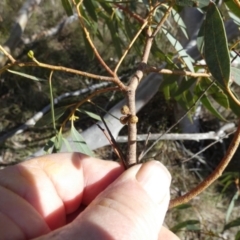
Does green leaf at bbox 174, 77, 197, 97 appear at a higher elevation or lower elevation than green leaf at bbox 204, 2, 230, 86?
lower

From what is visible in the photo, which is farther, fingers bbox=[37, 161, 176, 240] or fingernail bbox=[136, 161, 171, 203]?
fingernail bbox=[136, 161, 171, 203]

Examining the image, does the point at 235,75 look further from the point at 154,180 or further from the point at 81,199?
the point at 81,199

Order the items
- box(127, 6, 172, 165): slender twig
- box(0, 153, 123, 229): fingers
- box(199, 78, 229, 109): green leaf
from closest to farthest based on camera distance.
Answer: box(127, 6, 172, 165): slender twig < box(0, 153, 123, 229): fingers < box(199, 78, 229, 109): green leaf

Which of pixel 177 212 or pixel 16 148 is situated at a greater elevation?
pixel 16 148

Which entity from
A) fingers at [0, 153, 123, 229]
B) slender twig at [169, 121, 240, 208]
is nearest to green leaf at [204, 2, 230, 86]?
slender twig at [169, 121, 240, 208]

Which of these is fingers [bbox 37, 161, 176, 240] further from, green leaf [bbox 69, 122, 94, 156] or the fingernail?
green leaf [bbox 69, 122, 94, 156]

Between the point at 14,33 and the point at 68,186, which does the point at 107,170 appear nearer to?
the point at 68,186

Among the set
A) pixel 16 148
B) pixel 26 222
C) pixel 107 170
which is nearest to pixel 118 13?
pixel 107 170

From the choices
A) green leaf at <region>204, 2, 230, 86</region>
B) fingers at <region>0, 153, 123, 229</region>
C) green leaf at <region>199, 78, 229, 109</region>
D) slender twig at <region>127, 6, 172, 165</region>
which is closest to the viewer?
green leaf at <region>204, 2, 230, 86</region>

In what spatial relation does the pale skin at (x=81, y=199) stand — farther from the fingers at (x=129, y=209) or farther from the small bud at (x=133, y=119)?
the small bud at (x=133, y=119)
